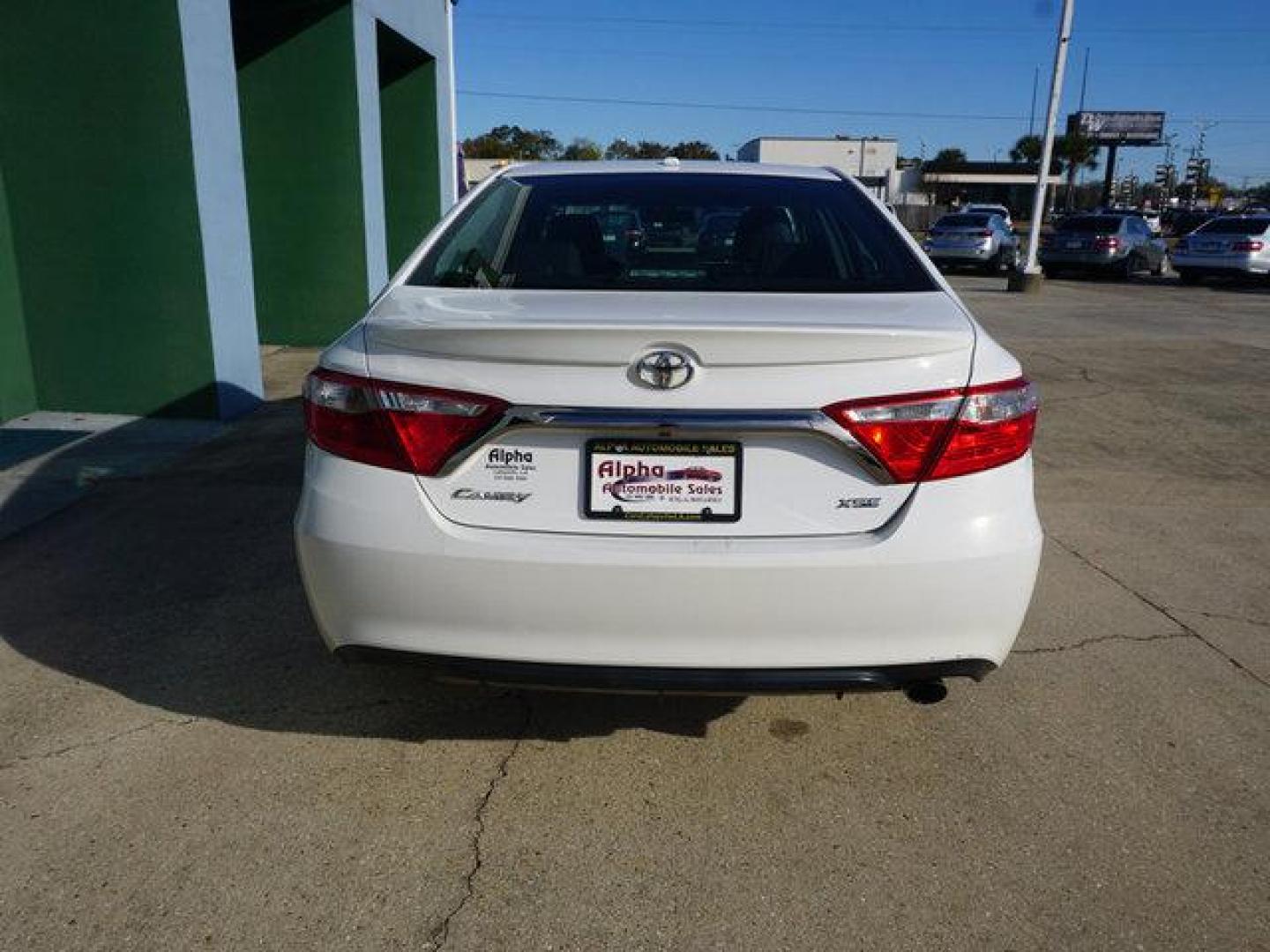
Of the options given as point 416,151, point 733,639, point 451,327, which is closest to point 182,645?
point 451,327

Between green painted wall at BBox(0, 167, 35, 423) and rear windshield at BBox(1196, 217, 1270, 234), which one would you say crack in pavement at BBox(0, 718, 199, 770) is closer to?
green painted wall at BBox(0, 167, 35, 423)

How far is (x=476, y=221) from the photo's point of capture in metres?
3.66

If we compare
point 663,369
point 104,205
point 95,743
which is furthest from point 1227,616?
point 104,205

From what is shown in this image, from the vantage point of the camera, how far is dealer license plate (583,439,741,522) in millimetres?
2328

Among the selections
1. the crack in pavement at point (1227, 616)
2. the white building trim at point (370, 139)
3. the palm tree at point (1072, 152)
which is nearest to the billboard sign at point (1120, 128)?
the palm tree at point (1072, 152)

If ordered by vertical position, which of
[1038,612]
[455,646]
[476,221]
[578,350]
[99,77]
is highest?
[99,77]

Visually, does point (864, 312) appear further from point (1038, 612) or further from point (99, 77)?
point (99, 77)

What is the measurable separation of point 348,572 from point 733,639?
917mm

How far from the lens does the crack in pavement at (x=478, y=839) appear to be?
2.25 metres

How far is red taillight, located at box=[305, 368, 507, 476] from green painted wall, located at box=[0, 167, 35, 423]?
17.6 ft

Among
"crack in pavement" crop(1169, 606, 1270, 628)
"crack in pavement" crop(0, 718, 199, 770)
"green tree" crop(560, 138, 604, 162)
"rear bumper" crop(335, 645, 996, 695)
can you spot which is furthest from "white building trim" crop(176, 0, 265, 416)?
"green tree" crop(560, 138, 604, 162)

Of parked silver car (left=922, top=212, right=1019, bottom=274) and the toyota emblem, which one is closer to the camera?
the toyota emblem

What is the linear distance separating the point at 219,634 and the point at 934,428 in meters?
2.67

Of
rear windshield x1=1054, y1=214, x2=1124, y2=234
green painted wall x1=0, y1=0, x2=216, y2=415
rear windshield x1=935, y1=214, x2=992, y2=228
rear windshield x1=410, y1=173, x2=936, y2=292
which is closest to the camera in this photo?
rear windshield x1=410, y1=173, x2=936, y2=292
